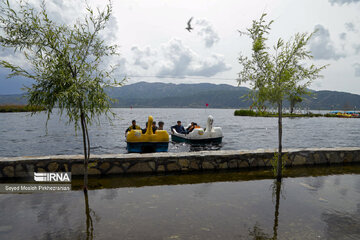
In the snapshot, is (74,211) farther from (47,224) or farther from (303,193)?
(303,193)

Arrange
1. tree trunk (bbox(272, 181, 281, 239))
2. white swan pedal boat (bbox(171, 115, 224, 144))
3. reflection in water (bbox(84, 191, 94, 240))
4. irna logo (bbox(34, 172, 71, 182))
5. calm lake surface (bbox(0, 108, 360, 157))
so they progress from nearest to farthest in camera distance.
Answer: reflection in water (bbox(84, 191, 94, 240)), tree trunk (bbox(272, 181, 281, 239)), irna logo (bbox(34, 172, 71, 182)), white swan pedal boat (bbox(171, 115, 224, 144)), calm lake surface (bbox(0, 108, 360, 157))

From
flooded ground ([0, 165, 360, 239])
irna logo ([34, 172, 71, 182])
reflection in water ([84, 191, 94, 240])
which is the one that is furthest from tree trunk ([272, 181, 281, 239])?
irna logo ([34, 172, 71, 182])

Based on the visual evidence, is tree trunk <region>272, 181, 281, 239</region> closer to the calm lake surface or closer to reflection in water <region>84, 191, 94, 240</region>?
reflection in water <region>84, 191, 94, 240</region>

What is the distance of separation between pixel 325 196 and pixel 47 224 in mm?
6289

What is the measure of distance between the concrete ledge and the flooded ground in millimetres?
490

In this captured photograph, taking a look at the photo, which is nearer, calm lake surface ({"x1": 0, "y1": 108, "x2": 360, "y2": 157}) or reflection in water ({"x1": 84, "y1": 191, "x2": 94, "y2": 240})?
reflection in water ({"x1": 84, "y1": 191, "x2": 94, "y2": 240})

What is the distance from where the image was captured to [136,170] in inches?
313

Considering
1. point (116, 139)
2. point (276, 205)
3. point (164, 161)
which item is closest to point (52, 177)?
point (164, 161)

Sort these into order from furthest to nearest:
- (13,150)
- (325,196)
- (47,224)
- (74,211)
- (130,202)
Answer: (13,150), (325,196), (130,202), (74,211), (47,224)

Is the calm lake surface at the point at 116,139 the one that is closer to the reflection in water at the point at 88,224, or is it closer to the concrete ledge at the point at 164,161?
the reflection in water at the point at 88,224

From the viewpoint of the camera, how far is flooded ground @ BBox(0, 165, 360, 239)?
13.6 ft

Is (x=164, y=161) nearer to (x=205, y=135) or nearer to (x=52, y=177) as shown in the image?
(x=52, y=177)

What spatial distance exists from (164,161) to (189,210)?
3142 mm

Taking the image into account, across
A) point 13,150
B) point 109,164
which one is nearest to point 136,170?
point 109,164
